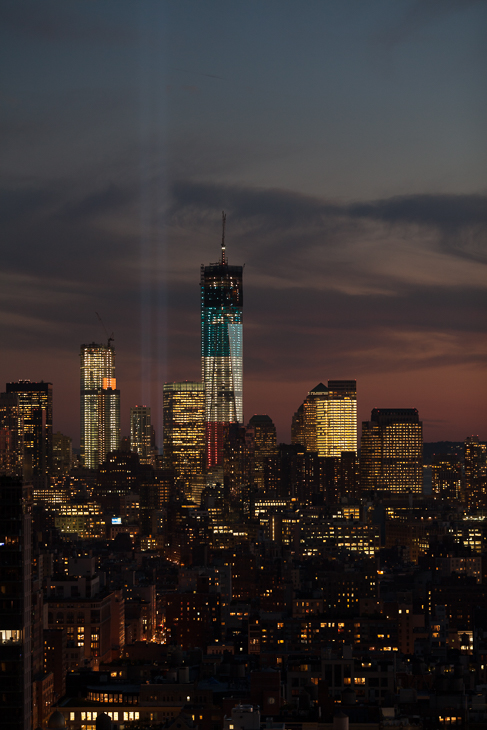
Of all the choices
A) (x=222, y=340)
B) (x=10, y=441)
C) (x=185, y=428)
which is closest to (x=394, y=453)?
(x=185, y=428)

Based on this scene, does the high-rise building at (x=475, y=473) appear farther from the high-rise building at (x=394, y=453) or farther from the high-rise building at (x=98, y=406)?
the high-rise building at (x=98, y=406)

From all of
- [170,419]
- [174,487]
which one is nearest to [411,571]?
[174,487]

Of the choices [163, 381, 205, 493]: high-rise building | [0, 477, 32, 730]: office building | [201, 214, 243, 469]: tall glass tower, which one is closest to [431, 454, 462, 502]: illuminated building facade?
[163, 381, 205, 493]: high-rise building

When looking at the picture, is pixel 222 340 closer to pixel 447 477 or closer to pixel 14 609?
pixel 447 477

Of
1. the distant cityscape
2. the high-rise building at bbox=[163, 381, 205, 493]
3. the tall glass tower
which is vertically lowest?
the distant cityscape

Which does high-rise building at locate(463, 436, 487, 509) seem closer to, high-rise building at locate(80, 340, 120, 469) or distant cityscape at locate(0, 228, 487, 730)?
distant cityscape at locate(0, 228, 487, 730)

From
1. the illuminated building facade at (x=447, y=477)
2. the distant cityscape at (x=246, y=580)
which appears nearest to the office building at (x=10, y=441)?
the distant cityscape at (x=246, y=580)

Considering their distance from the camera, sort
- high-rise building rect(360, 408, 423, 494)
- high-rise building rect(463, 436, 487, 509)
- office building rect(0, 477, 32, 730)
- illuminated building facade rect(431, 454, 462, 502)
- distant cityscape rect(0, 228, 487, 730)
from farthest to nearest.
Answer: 1. high-rise building rect(360, 408, 423, 494)
2. illuminated building facade rect(431, 454, 462, 502)
3. high-rise building rect(463, 436, 487, 509)
4. distant cityscape rect(0, 228, 487, 730)
5. office building rect(0, 477, 32, 730)
